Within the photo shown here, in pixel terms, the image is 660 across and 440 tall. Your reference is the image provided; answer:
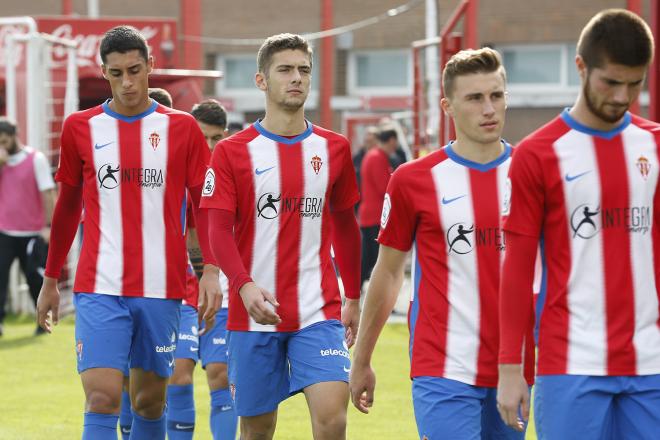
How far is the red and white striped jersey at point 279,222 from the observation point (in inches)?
230

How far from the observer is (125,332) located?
604 centimetres

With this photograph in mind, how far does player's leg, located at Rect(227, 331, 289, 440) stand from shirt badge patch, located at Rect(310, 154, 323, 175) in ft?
2.55

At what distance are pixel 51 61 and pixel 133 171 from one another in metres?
10.6

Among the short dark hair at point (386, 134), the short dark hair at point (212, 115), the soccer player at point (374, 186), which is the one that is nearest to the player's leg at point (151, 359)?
the short dark hair at point (212, 115)

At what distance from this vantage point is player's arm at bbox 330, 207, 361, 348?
6.12 metres

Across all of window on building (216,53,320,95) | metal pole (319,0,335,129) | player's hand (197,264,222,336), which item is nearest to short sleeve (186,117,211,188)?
player's hand (197,264,222,336)

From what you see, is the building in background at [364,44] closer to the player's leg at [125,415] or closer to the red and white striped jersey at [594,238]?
the player's leg at [125,415]

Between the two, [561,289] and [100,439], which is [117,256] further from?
[561,289]

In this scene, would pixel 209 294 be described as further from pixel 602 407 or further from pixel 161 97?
pixel 602 407

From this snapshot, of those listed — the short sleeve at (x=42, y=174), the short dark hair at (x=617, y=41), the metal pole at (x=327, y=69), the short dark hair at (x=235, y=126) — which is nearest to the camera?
the short dark hair at (x=617, y=41)

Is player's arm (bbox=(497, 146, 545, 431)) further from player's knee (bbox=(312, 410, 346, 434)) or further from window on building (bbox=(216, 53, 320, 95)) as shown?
window on building (bbox=(216, 53, 320, 95))

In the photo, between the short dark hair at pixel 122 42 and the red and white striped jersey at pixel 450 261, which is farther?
the short dark hair at pixel 122 42

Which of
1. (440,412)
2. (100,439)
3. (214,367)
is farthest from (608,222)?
(214,367)

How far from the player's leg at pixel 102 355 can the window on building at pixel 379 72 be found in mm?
26008
